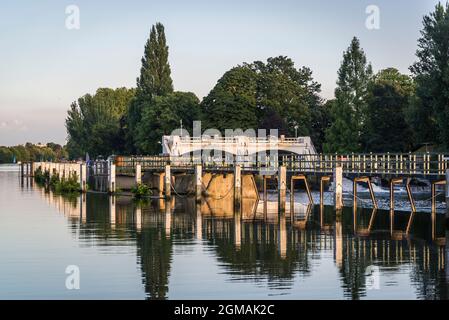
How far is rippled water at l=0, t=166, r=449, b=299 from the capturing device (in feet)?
82.9

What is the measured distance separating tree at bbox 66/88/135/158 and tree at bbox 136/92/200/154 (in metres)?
24.9

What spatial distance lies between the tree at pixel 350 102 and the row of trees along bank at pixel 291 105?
116 millimetres

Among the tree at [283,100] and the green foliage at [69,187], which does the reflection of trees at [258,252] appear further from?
the tree at [283,100]

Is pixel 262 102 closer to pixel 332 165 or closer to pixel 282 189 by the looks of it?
pixel 332 165

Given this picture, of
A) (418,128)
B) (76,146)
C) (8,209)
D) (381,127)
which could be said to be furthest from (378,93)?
(76,146)

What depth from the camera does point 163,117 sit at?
11825 cm

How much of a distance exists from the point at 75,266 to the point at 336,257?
9411mm

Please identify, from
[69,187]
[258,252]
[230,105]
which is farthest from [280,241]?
[230,105]

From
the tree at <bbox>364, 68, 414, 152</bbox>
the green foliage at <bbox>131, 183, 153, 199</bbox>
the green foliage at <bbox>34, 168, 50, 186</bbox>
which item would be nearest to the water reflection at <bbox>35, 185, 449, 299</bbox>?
the green foliage at <bbox>131, 183, 153, 199</bbox>

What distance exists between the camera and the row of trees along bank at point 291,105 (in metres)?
73.4

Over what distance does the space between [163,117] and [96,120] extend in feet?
178

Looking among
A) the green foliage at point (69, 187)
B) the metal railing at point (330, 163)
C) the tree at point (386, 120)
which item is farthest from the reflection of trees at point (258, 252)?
the tree at point (386, 120)

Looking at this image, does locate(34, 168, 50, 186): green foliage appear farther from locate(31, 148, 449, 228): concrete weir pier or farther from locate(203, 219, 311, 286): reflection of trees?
locate(203, 219, 311, 286): reflection of trees

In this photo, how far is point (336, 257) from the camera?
3203cm
